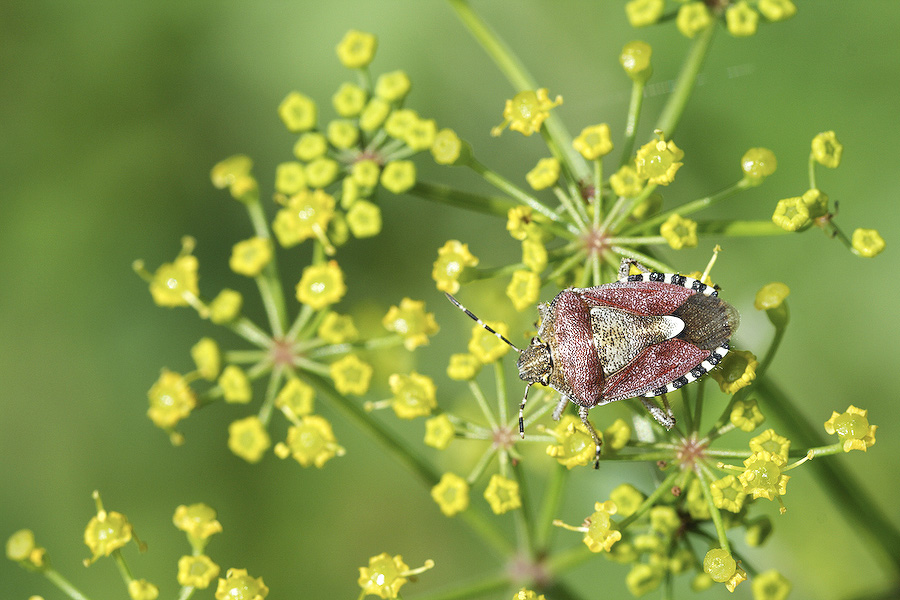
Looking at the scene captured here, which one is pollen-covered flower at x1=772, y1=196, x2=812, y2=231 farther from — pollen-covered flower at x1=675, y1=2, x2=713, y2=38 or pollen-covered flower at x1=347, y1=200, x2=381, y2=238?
pollen-covered flower at x1=347, y1=200, x2=381, y2=238

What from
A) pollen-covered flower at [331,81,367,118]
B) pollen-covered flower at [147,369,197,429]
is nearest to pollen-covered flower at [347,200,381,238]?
pollen-covered flower at [331,81,367,118]

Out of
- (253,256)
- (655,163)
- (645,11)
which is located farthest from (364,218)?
(645,11)

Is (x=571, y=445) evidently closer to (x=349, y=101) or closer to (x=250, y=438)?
(x=250, y=438)

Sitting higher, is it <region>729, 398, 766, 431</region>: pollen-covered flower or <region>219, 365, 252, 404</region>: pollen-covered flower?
<region>219, 365, 252, 404</region>: pollen-covered flower

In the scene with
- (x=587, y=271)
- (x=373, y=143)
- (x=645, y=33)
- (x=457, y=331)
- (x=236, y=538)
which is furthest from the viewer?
(x=645, y=33)

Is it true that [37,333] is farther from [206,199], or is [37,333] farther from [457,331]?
[457,331]

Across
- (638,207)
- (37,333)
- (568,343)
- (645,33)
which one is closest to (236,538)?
(37,333)

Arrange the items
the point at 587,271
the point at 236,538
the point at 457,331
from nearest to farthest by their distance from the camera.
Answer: the point at 587,271
the point at 236,538
the point at 457,331
